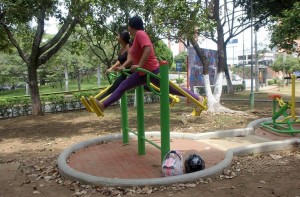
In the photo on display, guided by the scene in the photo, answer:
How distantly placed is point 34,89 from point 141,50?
9543 millimetres

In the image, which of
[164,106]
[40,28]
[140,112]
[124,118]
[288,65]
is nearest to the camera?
[164,106]

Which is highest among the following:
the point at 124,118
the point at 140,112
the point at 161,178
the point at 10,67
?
the point at 10,67

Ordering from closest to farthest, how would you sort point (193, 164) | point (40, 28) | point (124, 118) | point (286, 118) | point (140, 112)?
point (193, 164) → point (140, 112) → point (124, 118) → point (286, 118) → point (40, 28)

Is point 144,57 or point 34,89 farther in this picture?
point 34,89

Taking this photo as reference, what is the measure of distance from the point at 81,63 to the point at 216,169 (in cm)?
2969

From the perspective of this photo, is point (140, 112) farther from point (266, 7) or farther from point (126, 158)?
point (266, 7)

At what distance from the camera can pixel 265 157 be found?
6016 mm

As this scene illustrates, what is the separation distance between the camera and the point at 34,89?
13.1 m

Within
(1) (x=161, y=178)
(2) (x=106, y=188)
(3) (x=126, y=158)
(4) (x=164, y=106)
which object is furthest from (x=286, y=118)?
(2) (x=106, y=188)

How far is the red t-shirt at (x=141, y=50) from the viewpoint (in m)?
4.51

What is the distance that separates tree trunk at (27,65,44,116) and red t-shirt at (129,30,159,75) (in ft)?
30.0

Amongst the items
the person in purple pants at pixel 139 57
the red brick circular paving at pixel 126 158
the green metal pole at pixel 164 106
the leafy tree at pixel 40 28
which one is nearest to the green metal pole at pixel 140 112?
the red brick circular paving at pixel 126 158

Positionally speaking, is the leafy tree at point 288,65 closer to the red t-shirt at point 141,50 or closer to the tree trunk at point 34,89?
the tree trunk at point 34,89

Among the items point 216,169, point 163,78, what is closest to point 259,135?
point 216,169
